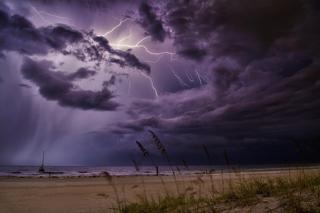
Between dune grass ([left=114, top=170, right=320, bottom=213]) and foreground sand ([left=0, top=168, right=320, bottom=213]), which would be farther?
foreground sand ([left=0, top=168, right=320, bottom=213])

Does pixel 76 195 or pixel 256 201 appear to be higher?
pixel 256 201

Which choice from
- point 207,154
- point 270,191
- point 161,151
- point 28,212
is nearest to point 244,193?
point 270,191

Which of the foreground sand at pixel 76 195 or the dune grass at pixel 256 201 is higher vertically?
the dune grass at pixel 256 201

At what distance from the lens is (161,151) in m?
5.24

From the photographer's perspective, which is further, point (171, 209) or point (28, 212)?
point (28, 212)

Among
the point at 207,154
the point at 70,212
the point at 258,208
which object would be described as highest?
the point at 207,154

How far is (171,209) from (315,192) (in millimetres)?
2361

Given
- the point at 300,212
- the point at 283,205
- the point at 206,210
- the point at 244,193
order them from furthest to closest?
the point at 244,193 < the point at 206,210 < the point at 283,205 < the point at 300,212

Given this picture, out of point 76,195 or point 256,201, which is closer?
point 256,201

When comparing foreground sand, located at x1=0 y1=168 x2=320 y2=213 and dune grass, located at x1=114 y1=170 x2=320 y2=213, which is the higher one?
dune grass, located at x1=114 y1=170 x2=320 y2=213

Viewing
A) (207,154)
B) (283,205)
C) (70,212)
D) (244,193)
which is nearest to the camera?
(283,205)

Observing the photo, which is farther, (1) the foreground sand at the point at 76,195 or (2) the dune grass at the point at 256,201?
(1) the foreground sand at the point at 76,195

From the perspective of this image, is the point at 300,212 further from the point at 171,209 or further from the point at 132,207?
the point at 132,207

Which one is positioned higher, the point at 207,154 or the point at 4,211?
the point at 207,154
